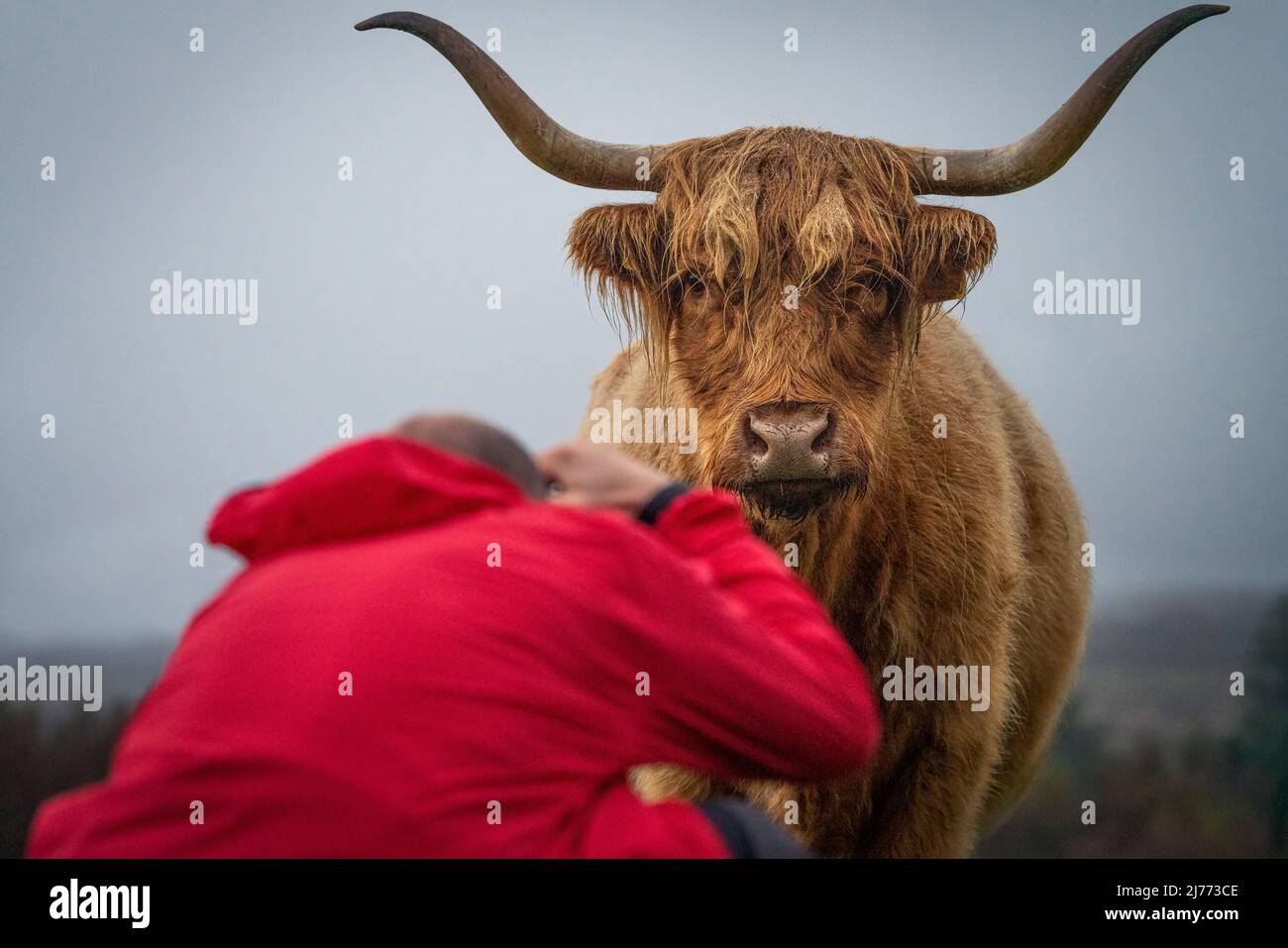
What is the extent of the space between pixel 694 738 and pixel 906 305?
216cm

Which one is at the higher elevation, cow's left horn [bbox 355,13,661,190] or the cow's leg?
cow's left horn [bbox 355,13,661,190]

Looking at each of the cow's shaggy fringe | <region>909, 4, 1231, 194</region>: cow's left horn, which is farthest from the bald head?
<region>909, 4, 1231, 194</region>: cow's left horn

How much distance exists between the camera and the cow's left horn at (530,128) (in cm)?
317

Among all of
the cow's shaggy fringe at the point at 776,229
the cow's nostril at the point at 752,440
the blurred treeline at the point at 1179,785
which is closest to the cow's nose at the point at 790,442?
the cow's nostril at the point at 752,440

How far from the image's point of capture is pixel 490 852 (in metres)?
1.25

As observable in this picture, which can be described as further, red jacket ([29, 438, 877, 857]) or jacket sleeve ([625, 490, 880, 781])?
jacket sleeve ([625, 490, 880, 781])

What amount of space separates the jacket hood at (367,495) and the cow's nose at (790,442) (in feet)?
4.85

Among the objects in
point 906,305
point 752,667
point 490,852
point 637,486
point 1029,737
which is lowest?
point 1029,737

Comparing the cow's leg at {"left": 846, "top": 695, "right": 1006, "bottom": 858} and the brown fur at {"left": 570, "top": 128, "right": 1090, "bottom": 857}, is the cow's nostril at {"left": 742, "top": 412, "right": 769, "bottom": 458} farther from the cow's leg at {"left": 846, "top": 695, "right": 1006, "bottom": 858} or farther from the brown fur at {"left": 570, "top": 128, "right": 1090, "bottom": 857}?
the cow's leg at {"left": 846, "top": 695, "right": 1006, "bottom": 858}

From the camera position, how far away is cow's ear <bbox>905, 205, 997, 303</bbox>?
10.8 feet

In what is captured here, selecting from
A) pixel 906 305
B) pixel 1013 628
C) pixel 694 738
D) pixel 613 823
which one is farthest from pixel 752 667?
pixel 1013 628

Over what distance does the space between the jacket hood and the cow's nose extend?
1479mm

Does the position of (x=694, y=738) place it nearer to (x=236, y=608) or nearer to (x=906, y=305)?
(x=236, y=608)
